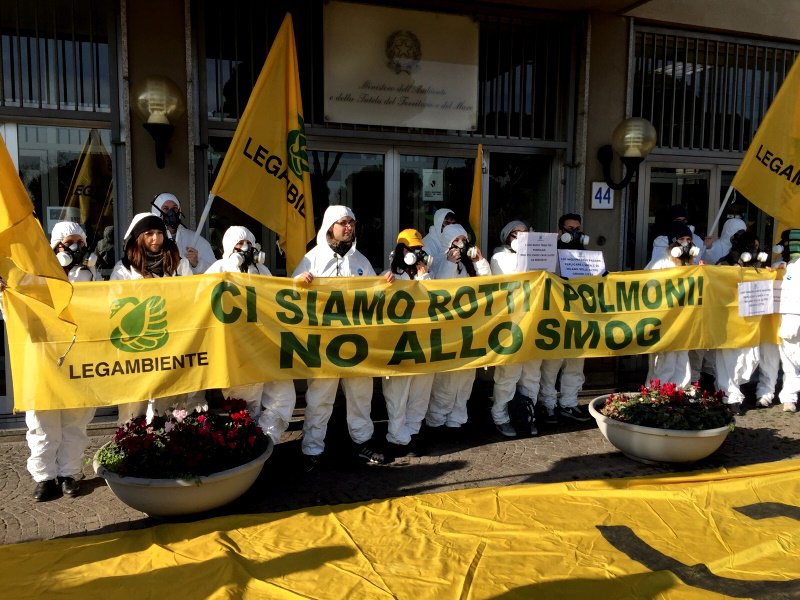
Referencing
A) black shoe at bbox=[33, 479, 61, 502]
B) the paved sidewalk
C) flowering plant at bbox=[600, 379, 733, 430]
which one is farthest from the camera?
flowering plant at bbox=[600, 379, 733, 430]

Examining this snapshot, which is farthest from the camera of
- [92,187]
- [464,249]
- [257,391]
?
[92,187]

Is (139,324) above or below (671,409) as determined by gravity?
above

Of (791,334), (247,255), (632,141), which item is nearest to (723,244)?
(791,334)

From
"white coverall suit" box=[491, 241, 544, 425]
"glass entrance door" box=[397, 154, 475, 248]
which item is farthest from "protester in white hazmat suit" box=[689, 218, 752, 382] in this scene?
"glass entrance door" box=[397, 154, 475, 248]

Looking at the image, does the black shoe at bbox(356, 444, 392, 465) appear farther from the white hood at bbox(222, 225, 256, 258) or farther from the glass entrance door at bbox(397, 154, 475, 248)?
the glass entrance door at bbox(397, 154, 475, 248)

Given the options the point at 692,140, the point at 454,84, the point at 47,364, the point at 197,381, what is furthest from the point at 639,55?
the point at 47,364

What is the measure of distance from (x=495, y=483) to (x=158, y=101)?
4486 mm

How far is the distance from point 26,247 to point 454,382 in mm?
3658

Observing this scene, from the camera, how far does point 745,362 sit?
7.09 m

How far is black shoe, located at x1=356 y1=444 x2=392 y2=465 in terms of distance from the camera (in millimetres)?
5441

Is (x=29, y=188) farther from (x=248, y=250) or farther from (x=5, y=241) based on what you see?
(x=5, y=241)

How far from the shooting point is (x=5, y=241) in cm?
371

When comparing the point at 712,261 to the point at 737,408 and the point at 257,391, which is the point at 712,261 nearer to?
the point at 737,408

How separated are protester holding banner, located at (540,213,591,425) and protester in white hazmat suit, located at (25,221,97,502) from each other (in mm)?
4111
